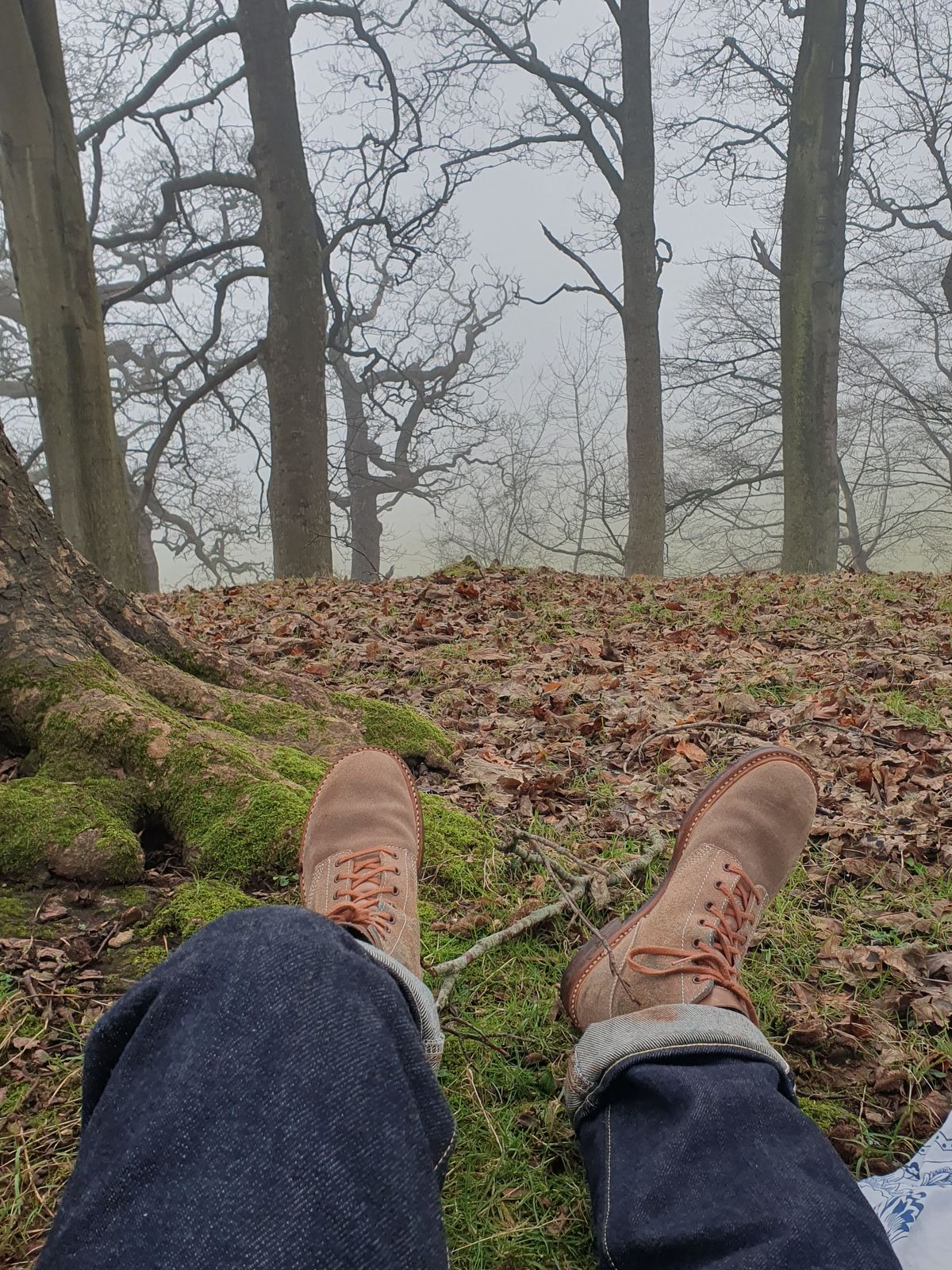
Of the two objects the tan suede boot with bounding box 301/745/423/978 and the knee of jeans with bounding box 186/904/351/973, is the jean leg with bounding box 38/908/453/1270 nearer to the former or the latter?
the knee of jeans with bounding box 186/904/351/973

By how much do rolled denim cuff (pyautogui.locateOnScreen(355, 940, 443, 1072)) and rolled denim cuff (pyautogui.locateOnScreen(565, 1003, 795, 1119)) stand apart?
267 millimetres

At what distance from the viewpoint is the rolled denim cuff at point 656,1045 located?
4.35 feet

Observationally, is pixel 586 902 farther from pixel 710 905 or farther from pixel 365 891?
pixel 365 891

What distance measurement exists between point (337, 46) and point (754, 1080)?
12.5 meters

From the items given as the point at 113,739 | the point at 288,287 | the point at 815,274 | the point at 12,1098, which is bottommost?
the point at 12,1098

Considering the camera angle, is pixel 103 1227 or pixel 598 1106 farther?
pixel 598 1106

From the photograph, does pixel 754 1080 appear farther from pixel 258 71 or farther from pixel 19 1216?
pixel 258 71

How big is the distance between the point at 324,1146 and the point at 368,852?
814mm

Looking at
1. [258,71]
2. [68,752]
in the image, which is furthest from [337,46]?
[68,752]

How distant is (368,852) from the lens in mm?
1756

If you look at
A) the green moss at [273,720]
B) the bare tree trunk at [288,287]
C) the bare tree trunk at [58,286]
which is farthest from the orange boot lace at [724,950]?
the bare tree trunk at [288,287]

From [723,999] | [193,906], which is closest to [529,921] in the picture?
[723,999]

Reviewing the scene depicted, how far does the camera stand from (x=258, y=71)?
8031 millimetres

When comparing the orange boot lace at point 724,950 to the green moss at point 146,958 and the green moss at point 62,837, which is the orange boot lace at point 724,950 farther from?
the green moss at point 62,837
